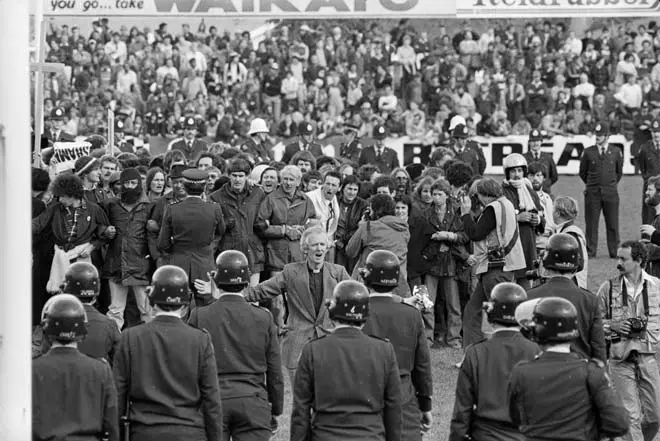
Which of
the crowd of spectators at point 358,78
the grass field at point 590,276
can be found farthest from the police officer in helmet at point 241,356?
the crowd of spectators at point 358,78

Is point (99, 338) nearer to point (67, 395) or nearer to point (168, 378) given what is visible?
point (168, 378)

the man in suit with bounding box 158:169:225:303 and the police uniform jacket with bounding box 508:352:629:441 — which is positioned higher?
the man in suit with bounding box 158:169:225:303

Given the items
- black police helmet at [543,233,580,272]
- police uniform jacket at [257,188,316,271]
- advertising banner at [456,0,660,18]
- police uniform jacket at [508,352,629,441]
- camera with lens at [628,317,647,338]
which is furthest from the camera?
advertising banner at [456,0,660,18]

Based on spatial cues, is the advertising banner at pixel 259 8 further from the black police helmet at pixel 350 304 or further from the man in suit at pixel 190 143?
the black police helmet at pixel 350 304

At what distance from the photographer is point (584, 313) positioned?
10141 millimetres

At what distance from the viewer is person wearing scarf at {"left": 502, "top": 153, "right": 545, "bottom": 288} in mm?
14500

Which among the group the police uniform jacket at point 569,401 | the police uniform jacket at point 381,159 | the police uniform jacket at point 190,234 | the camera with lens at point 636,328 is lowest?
the camera with lens at point 636,328

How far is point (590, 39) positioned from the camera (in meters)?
34.8

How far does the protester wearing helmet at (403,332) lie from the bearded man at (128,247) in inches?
201

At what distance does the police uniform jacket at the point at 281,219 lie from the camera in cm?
1542

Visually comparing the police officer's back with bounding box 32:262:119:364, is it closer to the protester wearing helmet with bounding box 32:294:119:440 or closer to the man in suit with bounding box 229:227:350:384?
the protester wearing helmet with bounding box 32:294:119:440

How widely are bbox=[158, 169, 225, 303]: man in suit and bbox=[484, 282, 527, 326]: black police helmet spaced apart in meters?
4.91

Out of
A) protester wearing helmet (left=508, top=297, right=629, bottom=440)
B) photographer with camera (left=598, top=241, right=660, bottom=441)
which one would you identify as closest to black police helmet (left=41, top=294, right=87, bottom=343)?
protester wearing helmet (left=508, top=297, right=629, bottom=440)

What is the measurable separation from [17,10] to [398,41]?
30.0 m
